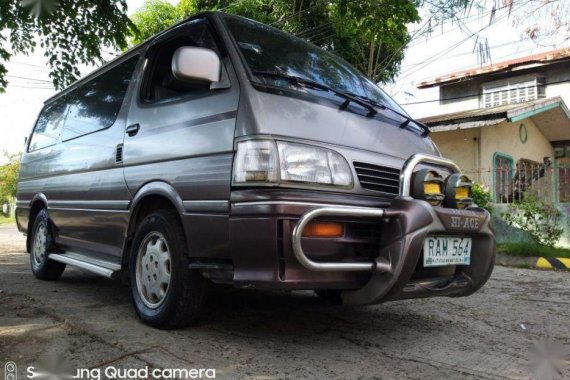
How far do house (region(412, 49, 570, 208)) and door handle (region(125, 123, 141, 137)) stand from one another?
6.98m

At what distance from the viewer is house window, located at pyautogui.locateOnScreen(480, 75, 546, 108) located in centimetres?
1459

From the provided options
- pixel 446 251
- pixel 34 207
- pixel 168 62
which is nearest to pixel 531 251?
pixel 446 251

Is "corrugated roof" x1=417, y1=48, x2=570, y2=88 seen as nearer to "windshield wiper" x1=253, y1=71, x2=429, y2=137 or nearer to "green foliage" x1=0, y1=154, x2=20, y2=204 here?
"windshield wiper" x1=253, y1=71, x2=429, y2=137

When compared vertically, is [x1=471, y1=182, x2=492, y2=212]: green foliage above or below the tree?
below

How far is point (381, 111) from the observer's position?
3197 millimetres

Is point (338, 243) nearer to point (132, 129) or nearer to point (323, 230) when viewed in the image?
point (323, 230)

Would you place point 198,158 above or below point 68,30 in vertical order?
below

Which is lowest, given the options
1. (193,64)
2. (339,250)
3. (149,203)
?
(339,250)

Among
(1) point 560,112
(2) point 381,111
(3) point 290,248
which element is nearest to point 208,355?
(3) point 290,248

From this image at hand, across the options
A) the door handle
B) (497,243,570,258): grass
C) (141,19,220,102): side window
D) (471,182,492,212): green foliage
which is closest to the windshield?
(141,19,220,102): side window

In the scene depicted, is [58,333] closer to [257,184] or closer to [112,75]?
[257,184]

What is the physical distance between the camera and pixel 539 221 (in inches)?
313

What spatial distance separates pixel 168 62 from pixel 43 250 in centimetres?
264

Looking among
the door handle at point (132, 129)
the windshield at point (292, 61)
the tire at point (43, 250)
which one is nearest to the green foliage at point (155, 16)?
the tire at point (43, 250)
